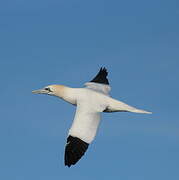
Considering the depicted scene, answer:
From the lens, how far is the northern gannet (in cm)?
3631

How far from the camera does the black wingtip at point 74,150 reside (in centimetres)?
3581

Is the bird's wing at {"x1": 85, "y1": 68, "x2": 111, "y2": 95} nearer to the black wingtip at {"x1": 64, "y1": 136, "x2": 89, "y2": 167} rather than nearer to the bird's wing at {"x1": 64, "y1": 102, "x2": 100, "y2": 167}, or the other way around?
the bird's wing at {"x1": 64, "y1": 102, "x2": 100, "y2": 167}

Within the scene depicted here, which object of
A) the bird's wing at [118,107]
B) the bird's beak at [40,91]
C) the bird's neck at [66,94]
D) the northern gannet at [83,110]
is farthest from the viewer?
the bird's beak at [40,91]

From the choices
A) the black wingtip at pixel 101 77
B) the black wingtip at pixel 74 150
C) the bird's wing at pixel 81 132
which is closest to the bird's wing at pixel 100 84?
the black wingtip at pixel 101 77

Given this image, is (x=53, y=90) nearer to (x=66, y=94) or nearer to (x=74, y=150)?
(x=66, y=94)

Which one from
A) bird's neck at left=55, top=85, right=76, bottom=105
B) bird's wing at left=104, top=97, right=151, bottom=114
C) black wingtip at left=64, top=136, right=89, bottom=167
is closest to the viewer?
black wingtip at left=64, top=136, right=89, bottom=167

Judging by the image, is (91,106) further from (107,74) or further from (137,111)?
(107,74)

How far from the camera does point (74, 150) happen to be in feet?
119

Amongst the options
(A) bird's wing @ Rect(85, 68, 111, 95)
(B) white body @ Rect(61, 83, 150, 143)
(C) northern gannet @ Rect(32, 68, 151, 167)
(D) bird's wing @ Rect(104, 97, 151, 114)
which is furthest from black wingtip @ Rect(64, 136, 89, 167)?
(A) bird's wing @ Rect(85, 68, 111, 95)

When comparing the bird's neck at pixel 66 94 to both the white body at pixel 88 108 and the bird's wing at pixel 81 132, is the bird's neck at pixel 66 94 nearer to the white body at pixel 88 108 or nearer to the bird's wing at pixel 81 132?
the white body at pixel 88 108

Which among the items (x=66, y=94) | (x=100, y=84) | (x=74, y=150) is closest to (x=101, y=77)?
(x=100, y=84)

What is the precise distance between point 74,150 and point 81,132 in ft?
3.83

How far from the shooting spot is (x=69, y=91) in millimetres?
40094

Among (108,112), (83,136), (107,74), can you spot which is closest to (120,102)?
(108,112)
